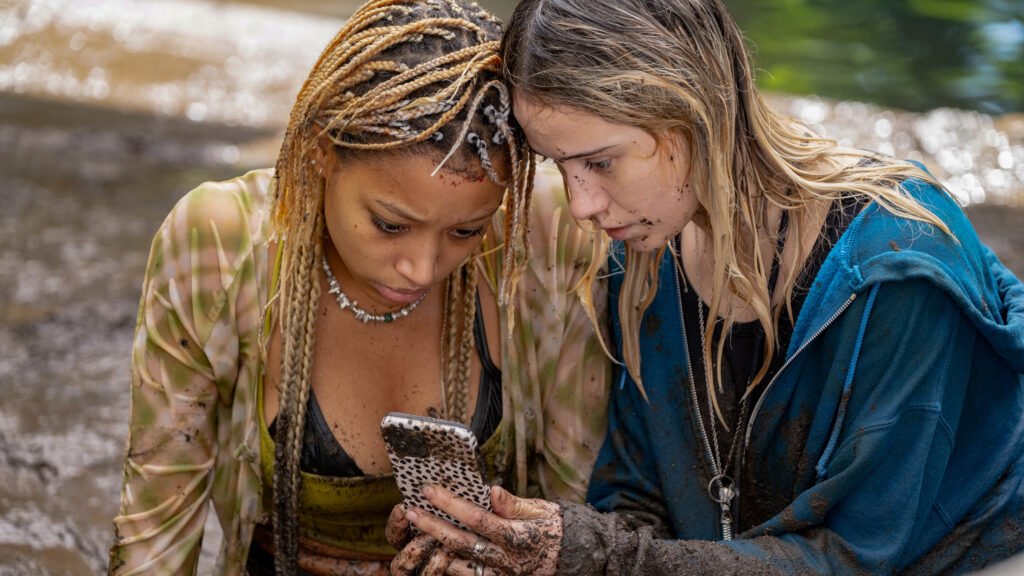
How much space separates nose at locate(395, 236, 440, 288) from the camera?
7.22ft

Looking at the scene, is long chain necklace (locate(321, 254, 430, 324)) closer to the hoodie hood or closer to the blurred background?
the hoodie hood

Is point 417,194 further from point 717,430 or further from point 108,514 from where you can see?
point 108,514

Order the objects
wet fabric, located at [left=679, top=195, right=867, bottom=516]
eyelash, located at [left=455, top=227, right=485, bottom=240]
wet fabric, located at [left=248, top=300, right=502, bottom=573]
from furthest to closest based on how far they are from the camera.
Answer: wet fabric, located at [left=248, top=300, right=502, bottom=573]
wet fabric, located at [left=679, top=195, right=867, bottom=516]
eyelash, located at [left=455, top=227, right=485, bottom=240]

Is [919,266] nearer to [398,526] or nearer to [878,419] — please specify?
[878,419]

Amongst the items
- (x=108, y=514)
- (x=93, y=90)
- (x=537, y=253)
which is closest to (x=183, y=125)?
(x=93, y=90)

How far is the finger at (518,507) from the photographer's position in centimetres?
219

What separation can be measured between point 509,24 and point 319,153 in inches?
15.9

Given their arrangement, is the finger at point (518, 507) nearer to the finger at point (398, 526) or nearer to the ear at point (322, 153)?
the finger at point (398, 526)

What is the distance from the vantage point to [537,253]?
8.31 ft

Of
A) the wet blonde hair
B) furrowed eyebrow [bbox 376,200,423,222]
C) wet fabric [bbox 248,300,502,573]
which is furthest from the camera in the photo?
wet fabric [bbox 248,300,502,573]

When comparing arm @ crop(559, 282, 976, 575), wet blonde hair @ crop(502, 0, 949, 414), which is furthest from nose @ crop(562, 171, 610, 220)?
arm @ crop(559, 282, 976, 575)

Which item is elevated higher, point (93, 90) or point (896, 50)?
point (896, 50)

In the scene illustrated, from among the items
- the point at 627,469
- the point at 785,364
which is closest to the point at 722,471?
the point at 627,469

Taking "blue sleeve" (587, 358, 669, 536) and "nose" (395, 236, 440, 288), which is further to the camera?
"blue sleeve" (587, 358, 669, 536)
